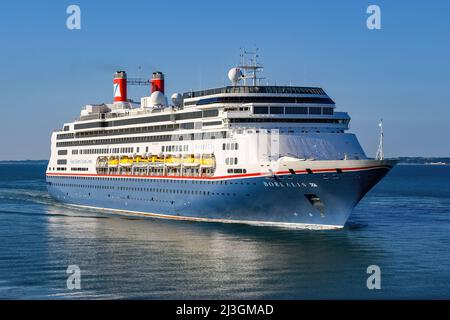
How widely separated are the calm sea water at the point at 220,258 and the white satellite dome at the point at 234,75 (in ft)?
39.2

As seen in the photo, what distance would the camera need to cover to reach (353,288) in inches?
1359

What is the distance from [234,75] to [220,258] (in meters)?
21.6

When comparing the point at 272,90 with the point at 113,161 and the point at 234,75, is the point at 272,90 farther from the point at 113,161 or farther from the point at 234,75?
the point at 113,161

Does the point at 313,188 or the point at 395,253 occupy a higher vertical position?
the point at 313,188

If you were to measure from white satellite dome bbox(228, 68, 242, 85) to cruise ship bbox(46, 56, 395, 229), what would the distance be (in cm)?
6

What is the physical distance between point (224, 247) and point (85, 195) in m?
32.5

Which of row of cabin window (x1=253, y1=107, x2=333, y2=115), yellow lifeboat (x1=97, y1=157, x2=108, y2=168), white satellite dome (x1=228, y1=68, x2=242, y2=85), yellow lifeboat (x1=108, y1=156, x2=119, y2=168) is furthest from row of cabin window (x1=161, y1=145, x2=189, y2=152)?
yellow lifeboat (x1=97, y1=157, x2=108, y2=168)

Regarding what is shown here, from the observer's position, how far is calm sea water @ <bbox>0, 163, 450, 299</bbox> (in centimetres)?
3403

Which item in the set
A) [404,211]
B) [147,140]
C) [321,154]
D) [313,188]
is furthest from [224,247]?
[404,211]

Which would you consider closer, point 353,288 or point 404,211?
point 353,288

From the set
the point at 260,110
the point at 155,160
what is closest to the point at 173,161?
the point at 155,160
